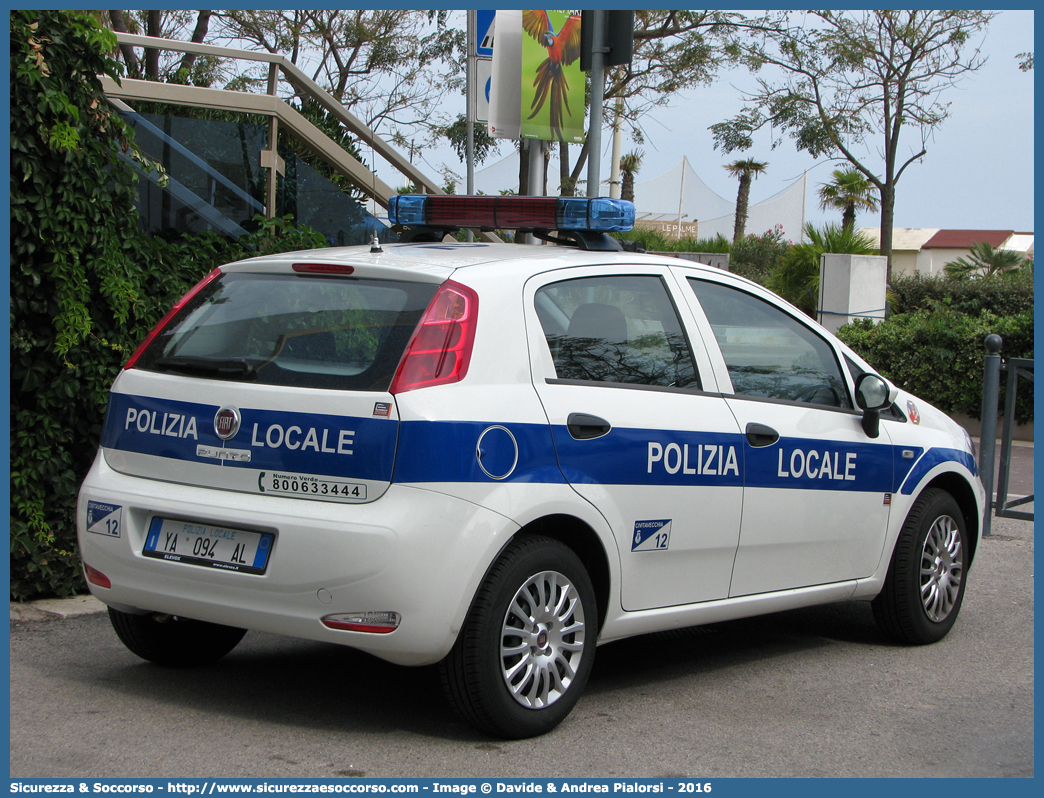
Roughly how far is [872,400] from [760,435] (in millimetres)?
800

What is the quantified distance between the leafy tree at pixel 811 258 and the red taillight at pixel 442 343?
54.6ft

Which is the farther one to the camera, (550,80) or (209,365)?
(550,80)

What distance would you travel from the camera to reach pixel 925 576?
5797mm

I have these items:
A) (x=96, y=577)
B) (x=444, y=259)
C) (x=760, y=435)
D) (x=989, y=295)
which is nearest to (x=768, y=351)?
(x=760, y=435)

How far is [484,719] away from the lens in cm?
403

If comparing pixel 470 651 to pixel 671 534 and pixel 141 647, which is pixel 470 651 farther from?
pixel 141 647

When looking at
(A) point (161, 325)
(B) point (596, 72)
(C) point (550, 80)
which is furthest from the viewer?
(C) point (550, 80)

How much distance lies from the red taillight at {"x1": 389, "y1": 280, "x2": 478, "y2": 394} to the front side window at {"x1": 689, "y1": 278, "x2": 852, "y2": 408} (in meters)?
1.29

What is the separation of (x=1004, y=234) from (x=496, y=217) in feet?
230

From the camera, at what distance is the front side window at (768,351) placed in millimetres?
5043

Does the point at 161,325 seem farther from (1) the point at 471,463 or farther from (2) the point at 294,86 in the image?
(2) the point at 294,86

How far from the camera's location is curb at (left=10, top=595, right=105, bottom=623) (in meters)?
5.68

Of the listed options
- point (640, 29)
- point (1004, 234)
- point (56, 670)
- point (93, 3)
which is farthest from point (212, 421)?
point (1004, 234)

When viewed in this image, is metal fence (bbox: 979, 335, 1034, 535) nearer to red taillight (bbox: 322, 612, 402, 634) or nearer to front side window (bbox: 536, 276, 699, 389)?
front side window (bbox: 536, 276, 699, 389)
